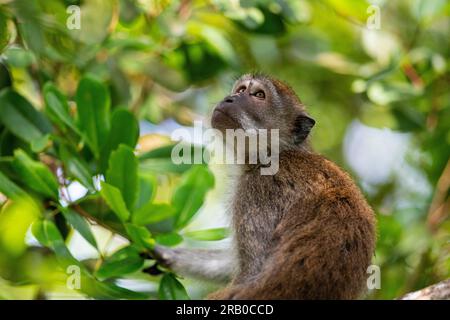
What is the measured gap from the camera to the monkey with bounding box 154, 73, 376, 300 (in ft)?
16.6

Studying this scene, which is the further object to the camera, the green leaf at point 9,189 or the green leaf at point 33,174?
the green leaf at point 33,174

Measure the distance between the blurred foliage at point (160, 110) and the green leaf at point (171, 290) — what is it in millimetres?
13

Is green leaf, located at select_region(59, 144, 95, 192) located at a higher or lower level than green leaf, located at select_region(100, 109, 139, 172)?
lower

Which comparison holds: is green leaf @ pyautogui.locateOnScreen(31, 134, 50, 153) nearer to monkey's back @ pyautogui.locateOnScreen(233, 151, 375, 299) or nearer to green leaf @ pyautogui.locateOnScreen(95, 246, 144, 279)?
green leaf @ pyautogui.locateOnScreen(95, 246, 144, 279)

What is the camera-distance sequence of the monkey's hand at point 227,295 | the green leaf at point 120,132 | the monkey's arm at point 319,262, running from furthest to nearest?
1. the green leaf at point 120,132
2. the monkey's hand at point 227,295
3. the monkey's arm at point 319,262

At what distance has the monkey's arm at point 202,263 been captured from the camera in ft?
22.6

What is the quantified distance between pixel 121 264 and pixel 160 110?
324 cm

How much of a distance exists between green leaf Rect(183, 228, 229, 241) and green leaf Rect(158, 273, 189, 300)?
1.21ft

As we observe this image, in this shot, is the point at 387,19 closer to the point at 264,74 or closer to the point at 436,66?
the point at 436,66

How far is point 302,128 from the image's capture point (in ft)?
22.9

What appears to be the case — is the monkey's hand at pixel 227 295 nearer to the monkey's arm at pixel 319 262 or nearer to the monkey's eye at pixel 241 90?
the monkey's arm at pixel 319 262

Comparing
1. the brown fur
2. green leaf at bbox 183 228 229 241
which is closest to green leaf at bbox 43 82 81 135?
green leaf at bbox 183 228 229 241

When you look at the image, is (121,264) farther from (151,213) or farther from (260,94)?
(260,94)

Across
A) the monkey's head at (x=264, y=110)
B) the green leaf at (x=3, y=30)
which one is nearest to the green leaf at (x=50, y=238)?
the green leaf at (x=3, y=30)
